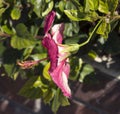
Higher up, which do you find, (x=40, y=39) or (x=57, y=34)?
(x=57, y=34)

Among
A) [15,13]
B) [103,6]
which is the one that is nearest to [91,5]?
[103,6]

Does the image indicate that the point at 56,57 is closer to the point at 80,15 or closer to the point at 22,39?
the point at 80,15

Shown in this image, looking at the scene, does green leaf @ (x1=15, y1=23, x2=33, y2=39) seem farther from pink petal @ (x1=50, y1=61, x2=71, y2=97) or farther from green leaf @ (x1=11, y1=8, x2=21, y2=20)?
pink petal @ (x1=50, y1=61, x2=71, y2=97)

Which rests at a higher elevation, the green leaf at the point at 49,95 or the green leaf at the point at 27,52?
the green leaf at the point at 27,52

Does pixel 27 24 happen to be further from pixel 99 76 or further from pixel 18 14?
pixel 99 76

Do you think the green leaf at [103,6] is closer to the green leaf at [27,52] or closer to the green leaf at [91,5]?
the green leaf at [91,5]

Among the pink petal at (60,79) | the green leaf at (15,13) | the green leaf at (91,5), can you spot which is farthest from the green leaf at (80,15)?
the green leaf at (15,13)

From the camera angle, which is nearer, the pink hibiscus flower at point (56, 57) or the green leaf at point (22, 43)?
the pink hibiscus flower at point (56, 57)

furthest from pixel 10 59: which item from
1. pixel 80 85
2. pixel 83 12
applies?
pixel 83 12

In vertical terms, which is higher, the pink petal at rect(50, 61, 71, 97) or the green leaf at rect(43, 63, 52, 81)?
the pink petal at rect(50, 61, 71, 97)

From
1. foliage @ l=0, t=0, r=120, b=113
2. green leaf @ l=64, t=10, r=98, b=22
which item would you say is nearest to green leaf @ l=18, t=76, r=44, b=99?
foliage @ l=0, t=0, r=120, b=113

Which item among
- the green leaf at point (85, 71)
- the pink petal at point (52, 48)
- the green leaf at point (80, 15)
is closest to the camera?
the pink petal at point (52, 48)

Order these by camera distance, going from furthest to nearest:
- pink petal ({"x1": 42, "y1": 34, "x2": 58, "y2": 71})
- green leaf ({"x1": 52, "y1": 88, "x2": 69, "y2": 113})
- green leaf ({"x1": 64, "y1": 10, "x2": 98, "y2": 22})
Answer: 1. green leaf ({"x1": 52, "y1": 88, "x2": 69, "y2": 113})
2. green leaf ({"x1": 64, "y1": 10, "x2": 98, "y2": 22})
3. pink petal ({"x1": 42, "y1": 34, "x2": 58, "y2": 71})
